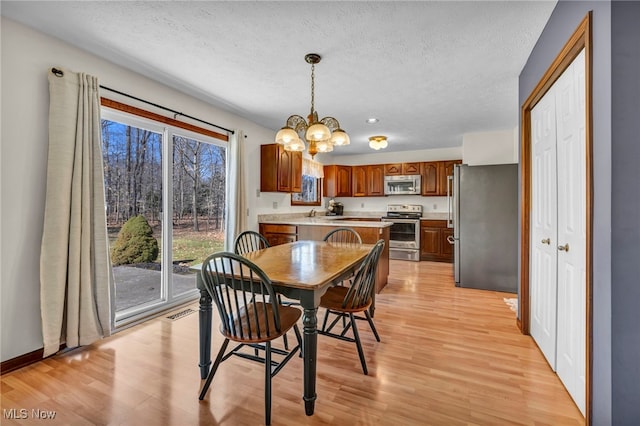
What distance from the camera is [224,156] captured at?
4.03m

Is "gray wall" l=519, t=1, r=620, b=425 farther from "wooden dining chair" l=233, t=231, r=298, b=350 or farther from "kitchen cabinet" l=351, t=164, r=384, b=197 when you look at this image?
"kitchen cabinet" l=351, t=164, r=384, b=197

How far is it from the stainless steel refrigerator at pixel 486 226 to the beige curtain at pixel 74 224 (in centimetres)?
411

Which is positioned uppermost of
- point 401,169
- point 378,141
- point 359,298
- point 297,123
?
point 378,141

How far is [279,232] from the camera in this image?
4480 millimetres

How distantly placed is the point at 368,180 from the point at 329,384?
5.36m

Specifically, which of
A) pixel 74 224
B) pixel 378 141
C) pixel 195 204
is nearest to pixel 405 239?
pixel 378 141

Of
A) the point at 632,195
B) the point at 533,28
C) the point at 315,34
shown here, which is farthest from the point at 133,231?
the point at 533,28

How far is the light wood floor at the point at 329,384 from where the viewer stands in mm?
1620

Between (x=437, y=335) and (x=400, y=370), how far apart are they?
28.5 inches

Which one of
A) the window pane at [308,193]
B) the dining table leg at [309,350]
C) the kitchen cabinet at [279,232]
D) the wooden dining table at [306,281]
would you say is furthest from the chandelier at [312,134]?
the window pane at [308,193]

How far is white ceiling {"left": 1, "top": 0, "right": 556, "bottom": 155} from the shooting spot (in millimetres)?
1889

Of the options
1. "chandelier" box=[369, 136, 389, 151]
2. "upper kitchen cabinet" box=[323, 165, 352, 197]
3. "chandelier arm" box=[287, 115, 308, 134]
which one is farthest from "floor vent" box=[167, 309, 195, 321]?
"upper kitchen cabinet" box=[323, 165, 352, 197]

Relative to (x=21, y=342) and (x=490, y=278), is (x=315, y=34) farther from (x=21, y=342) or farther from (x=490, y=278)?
(x=490, y=278)

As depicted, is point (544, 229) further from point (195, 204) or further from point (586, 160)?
point (195, 204)
